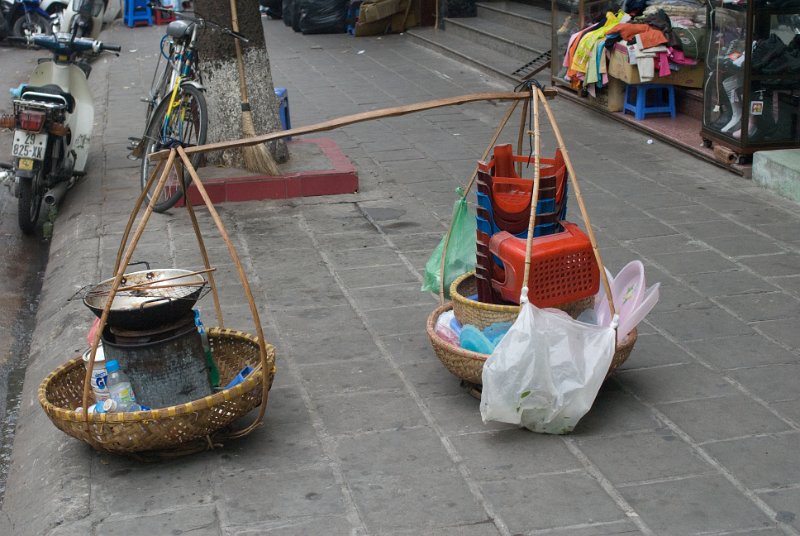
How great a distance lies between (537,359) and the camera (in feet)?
11.6

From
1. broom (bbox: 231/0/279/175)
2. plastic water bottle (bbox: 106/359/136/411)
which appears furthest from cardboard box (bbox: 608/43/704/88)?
plastic water bottle (bbox: 106/359/136/411)

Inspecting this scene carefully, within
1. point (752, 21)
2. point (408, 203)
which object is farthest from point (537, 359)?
point (752, 21)

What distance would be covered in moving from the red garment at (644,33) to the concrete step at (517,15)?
11.5 ft

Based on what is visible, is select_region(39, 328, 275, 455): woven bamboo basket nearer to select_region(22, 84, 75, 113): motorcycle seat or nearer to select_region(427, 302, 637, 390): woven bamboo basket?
select_region(427, 302, 637, 390): woven bamboo basket

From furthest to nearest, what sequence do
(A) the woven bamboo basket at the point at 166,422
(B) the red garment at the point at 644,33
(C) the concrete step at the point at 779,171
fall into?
1. (B) the red garment at the point at 644,33
2. (C) the concrete step at the point at 779,171
3. (A) the woven bamboo basket at the point at 166,422

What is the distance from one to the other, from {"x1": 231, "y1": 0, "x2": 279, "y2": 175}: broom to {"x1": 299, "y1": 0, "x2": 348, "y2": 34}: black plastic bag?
8.90m

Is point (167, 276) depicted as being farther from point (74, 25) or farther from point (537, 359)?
point (74, 25)

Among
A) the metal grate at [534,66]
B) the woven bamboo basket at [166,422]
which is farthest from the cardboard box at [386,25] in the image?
the woven bamboo basket at [166,422]

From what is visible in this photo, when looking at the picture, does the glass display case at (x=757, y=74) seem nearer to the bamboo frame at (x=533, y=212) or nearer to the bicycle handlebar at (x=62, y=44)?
the bamboo frame at (x=533, y=212)

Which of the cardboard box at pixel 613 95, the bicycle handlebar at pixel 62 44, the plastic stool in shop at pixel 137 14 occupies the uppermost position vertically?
the bicycle handlebar at pixel 62 44

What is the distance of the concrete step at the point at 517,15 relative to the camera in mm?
12433

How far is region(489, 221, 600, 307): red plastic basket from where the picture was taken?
3.81m

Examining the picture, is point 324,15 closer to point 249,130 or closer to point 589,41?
point 589,41

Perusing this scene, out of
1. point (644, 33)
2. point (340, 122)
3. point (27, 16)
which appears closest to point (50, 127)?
point (340, 122)
